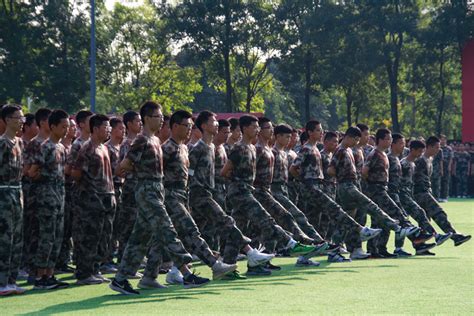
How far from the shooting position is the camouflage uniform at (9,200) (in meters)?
11.5

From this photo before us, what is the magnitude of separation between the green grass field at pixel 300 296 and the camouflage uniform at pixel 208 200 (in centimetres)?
54

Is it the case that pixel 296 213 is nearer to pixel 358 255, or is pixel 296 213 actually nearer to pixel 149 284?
pixel 358 255

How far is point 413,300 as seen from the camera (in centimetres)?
1061

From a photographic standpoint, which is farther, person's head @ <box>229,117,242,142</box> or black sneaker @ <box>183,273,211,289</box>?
person's head @ <box>229,117,242,142</box>

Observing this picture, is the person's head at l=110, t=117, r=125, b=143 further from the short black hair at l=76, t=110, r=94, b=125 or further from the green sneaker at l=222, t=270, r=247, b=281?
the green sneaker at l=222, t=270, r=247, b=281

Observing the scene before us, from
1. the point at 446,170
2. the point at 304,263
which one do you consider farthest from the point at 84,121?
the point at 446,170

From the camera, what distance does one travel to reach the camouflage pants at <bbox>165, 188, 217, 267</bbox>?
12.0 m

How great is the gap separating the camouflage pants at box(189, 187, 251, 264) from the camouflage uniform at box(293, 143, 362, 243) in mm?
2711

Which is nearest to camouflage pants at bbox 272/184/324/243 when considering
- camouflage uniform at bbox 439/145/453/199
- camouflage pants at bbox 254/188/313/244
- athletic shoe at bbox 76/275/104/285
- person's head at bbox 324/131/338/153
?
camouflage pants at bbox 254/188/313/244

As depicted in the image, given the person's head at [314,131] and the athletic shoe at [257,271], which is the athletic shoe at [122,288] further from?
the person's head at [314,131]

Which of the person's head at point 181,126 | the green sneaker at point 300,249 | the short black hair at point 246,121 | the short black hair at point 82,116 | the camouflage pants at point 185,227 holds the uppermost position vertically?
the short black hair at point 82,116

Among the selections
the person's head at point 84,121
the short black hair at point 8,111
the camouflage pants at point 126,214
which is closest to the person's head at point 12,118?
the short black hair at point 8,111

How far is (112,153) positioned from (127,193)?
67cm

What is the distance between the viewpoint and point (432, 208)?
57.3 feet
